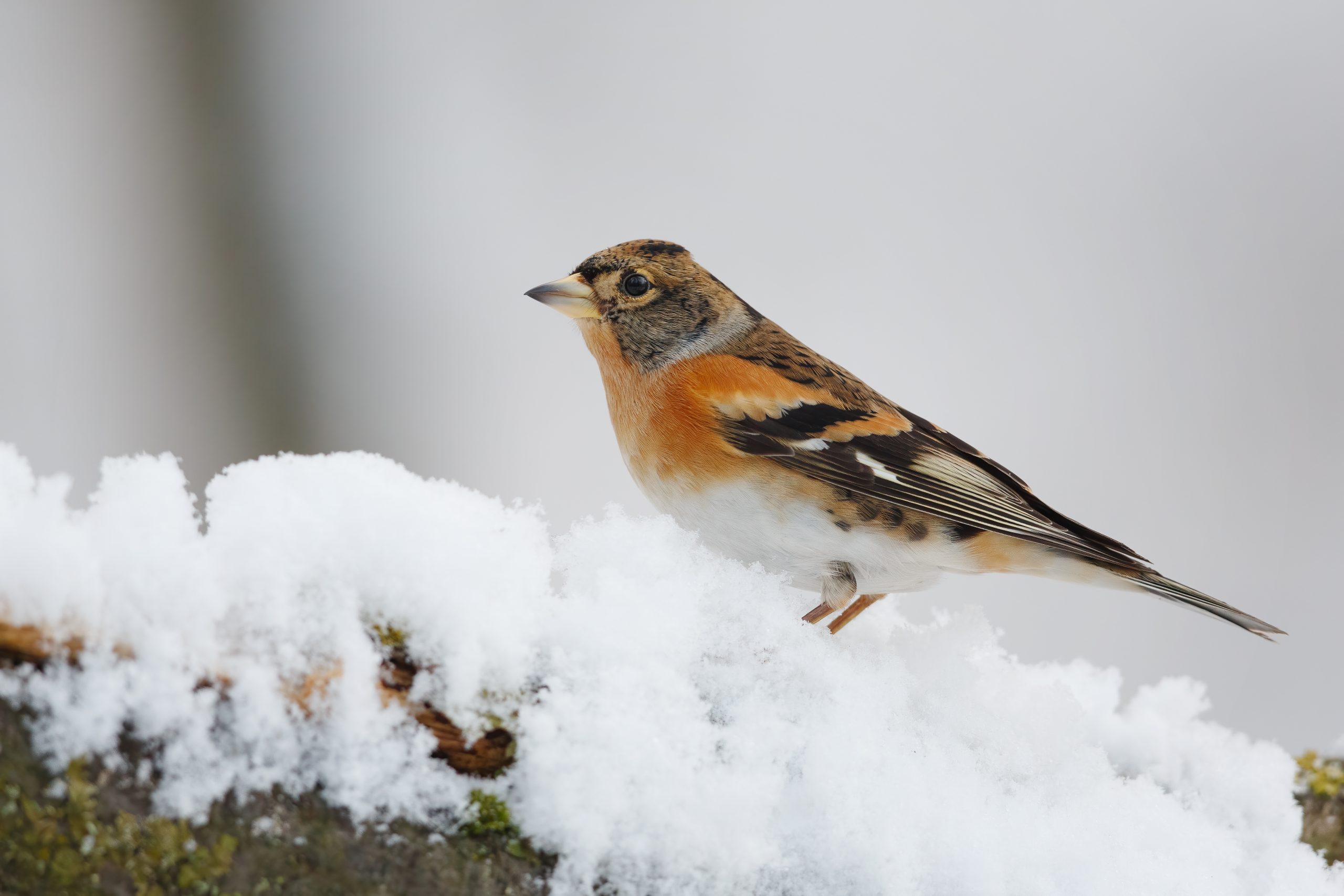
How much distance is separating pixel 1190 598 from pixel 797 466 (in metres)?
0.77

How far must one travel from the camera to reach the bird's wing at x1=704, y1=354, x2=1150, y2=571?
5.45 feet

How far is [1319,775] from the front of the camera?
170cm

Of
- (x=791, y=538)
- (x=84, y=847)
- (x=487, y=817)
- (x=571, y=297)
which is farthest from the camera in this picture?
(x=571, y=297)

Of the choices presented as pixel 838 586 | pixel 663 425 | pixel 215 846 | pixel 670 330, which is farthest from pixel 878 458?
pixel 215 846

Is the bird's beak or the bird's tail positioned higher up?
the bird's beak

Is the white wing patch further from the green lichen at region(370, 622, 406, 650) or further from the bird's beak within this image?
the green lichen at region(370, 622, 406, 650)

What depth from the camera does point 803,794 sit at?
0.97 m

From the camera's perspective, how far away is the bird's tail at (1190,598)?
164 centimetres

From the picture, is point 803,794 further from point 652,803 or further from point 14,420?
point 14,420

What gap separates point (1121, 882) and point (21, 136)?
4407 mm

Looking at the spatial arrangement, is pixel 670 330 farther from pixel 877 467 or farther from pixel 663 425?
pixel 877 467

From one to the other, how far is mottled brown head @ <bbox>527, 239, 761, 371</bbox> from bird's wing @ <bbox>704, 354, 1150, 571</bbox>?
0.67 ft

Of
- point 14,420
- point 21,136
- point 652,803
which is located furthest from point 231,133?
point 652,803

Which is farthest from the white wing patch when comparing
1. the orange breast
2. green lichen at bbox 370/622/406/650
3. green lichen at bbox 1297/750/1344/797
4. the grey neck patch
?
green lichen at bbox 370/622/406/650
